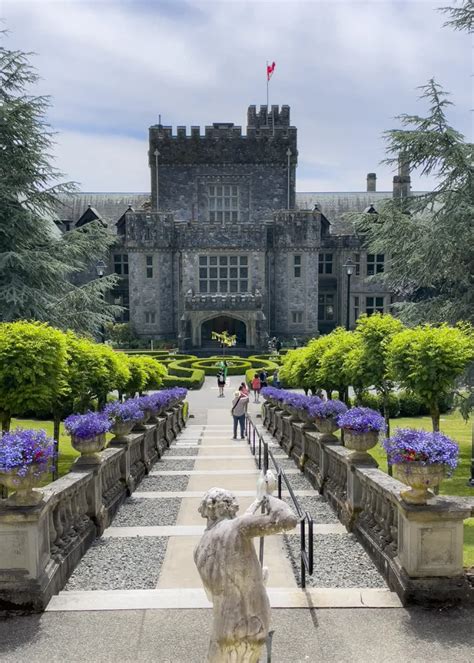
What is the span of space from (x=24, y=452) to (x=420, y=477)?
3927 mm

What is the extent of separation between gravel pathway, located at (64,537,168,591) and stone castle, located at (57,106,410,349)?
36.8m

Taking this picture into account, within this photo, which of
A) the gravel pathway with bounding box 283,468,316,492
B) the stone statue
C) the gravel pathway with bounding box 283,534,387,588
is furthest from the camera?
the gravel pathway with bounding box 283,468,316,492

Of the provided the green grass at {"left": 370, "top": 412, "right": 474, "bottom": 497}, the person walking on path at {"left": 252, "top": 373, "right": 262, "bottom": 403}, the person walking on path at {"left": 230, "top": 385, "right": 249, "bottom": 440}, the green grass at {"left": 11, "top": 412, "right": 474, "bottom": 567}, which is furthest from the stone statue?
the person walking on path at {"left": 252, "top": 373, "right": 262, "bottom": 403}

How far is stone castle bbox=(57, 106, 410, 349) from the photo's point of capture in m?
46.8

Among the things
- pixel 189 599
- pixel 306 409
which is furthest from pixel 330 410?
pixel 189 599

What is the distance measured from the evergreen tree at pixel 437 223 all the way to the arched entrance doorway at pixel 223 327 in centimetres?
3275

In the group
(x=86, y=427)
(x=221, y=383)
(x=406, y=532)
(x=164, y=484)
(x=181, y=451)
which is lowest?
(x=181, y=451)

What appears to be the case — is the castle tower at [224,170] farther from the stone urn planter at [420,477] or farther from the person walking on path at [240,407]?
the stone urn planter at [420,477]

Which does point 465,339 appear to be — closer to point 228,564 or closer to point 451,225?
point 451,225

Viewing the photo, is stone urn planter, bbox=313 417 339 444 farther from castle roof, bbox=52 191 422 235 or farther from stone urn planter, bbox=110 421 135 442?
castle roof, bbox=52 191 422 235

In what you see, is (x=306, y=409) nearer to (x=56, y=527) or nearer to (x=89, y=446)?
(x=89, y=446)

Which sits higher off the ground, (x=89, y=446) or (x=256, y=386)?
(x=89, y=446)

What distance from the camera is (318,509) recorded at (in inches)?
367

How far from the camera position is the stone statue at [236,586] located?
133 inches
